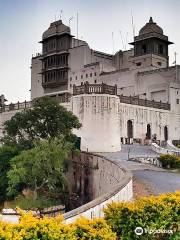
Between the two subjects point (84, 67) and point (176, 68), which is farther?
point (84, 67)

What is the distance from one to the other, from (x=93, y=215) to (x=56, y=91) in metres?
47.8

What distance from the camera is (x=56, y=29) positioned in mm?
57250

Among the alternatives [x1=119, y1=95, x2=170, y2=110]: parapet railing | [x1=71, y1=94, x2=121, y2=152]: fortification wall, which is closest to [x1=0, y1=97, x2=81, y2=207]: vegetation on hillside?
[x1=71, y1=94, x2=121, y2=152]: fortification wall

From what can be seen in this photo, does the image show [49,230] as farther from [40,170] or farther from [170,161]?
[170,161]

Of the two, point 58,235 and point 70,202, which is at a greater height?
point 58,235

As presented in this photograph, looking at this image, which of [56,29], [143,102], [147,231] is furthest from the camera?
[56,29]

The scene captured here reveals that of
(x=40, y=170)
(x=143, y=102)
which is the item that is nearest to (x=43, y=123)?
(x=40, y=170)

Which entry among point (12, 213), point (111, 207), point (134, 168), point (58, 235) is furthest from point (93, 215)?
point (134, 168)

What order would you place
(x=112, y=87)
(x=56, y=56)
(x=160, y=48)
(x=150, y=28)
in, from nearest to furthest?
1. (x=112, y=87)
2. (x=150, y=28)
3. (x=160, y=48)
4. (x=56, y=56)

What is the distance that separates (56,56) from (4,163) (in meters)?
31.1

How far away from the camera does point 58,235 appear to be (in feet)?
21.3

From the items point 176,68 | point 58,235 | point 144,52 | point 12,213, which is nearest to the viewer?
point 58,235

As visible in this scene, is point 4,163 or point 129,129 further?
point 129,129

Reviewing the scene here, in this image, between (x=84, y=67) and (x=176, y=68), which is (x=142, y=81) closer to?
(x=176, y=68)
